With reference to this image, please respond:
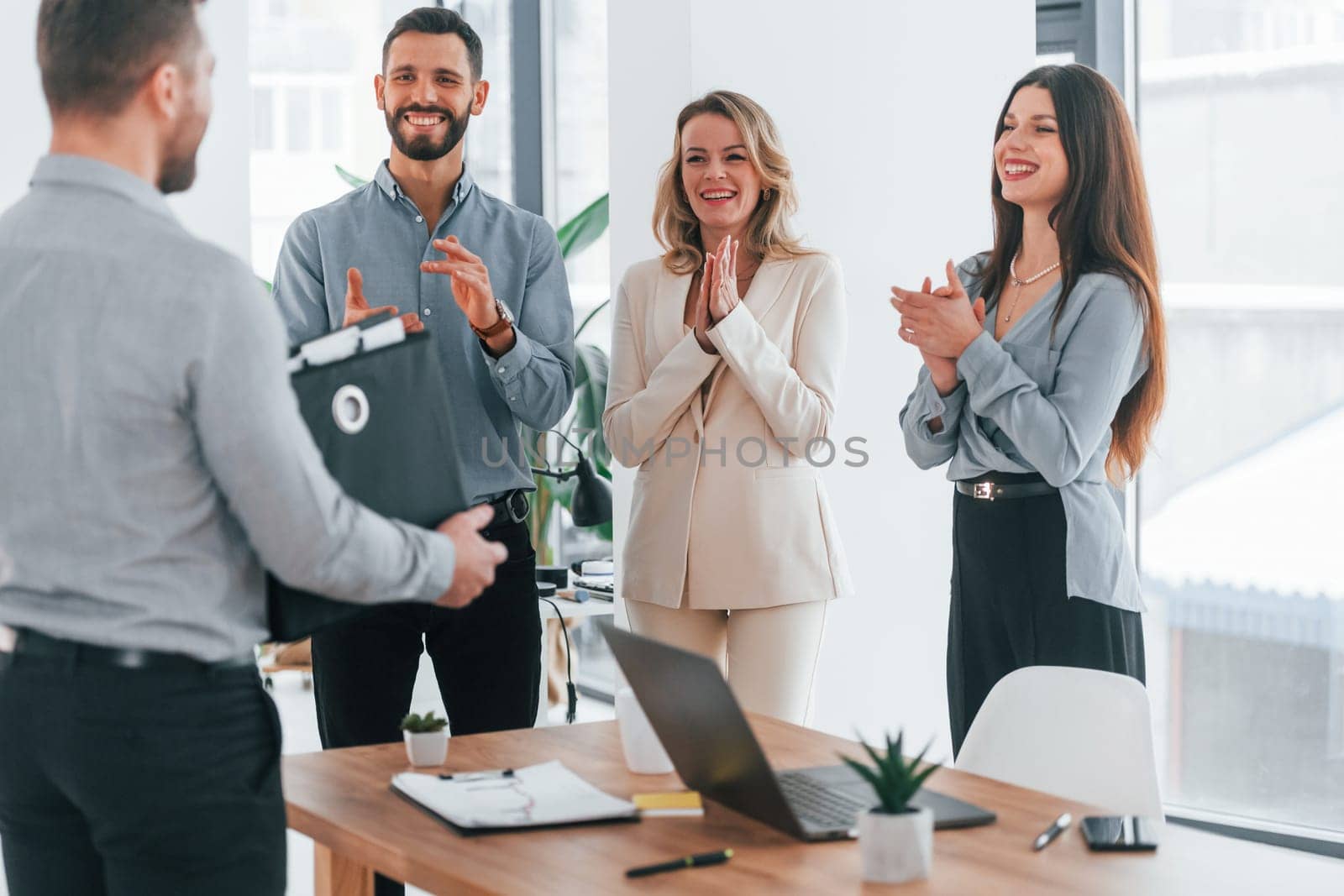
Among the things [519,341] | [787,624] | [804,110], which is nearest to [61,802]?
[519,341]

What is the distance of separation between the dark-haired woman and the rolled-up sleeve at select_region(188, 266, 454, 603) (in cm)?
138

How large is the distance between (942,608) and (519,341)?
5.39 feet

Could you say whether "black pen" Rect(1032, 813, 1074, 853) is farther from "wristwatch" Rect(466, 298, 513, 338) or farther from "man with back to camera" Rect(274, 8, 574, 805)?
"wristwatch" Rect(466, 298, 513, 338)

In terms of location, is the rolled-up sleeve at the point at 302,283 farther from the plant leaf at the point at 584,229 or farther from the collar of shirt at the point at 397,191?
the plant leaf at the point at 584,229

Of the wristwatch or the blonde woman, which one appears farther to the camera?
the blonde woman

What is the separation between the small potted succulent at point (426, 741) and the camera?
1.94 metres

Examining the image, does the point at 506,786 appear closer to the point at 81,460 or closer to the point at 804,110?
the point at 81,460

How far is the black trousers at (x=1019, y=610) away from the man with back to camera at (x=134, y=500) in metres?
1.50

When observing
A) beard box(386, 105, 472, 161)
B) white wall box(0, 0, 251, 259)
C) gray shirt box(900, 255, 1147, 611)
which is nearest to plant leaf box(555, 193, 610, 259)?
white wall box(0, 0, 251, 259)

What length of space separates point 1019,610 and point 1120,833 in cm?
110

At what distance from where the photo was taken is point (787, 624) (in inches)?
117

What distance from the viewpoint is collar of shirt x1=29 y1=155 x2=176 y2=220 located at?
1518mm

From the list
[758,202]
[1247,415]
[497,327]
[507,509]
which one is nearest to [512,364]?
[497,327]

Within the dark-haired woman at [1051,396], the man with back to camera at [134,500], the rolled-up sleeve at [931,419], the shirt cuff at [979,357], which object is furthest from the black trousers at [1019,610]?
the man with back to camera at [134,500]
